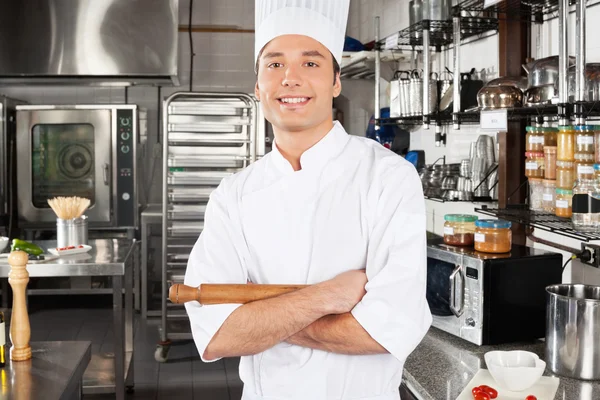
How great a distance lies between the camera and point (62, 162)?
5867 millimetres

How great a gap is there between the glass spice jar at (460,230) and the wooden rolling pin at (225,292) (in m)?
1.36

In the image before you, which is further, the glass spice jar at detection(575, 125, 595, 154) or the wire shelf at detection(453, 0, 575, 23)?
the wire shelf at detection(453, 0, 575, 23)

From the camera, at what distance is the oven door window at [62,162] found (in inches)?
230

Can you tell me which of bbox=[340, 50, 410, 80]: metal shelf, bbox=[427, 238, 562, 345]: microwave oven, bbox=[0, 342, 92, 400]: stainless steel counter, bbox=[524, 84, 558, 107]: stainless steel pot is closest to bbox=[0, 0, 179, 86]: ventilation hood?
bbox=[340, 50, 410, 80]: metal shelf

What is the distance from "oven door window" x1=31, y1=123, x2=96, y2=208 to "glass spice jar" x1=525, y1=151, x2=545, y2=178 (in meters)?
4.04

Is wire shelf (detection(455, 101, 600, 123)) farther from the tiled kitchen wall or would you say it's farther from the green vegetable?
the tiled kitchen wall

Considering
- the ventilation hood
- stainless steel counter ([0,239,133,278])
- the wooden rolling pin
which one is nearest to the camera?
the wooden rolling pin

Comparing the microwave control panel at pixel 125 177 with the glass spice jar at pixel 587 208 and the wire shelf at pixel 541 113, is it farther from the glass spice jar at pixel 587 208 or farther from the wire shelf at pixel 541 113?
the glass spice jar at pixel 587 208

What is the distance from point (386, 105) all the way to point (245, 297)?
4.03m

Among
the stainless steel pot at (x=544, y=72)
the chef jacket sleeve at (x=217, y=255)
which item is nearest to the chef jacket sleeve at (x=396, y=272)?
the chef jacket sleeve at (x=217, y=255)

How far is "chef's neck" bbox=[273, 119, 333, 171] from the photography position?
1486 mm

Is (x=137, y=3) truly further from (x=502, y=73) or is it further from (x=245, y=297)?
(x=245, y=297)

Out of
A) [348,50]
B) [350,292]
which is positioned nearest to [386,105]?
[348,50]

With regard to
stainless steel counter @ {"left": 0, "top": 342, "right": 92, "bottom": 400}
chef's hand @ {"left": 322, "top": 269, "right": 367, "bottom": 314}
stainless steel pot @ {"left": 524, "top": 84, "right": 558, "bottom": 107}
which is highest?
stainless steel pot @ {"left": 524, "top": 84, "right": 558, "bottom": 107}
